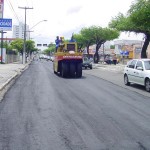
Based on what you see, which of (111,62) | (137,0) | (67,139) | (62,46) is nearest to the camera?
(67,139)

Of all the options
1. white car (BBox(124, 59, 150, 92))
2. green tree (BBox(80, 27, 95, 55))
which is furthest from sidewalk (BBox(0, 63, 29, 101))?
green tree (BBox(80, 27, 95, 55))

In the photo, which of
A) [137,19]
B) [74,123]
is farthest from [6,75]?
[74,123]

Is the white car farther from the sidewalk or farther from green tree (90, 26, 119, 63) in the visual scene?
green tree (90, 26, 119, 63)

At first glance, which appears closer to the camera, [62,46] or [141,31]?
[62,46]

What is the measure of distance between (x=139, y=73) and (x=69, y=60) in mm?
9831

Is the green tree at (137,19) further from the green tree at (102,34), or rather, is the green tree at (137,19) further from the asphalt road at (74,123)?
the green tree at (102,34)

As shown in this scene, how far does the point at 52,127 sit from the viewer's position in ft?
28.4

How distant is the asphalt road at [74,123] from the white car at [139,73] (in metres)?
3.45

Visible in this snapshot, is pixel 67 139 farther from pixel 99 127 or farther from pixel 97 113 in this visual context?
pixel 97 113

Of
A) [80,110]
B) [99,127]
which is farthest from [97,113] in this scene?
[99,127]

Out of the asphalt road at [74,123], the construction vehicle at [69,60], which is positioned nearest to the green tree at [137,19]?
the construction vehicle at [69,60]

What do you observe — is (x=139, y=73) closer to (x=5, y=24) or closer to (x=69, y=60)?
(x=5, y=24)

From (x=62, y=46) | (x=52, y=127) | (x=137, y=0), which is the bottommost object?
(x=52, y=127)

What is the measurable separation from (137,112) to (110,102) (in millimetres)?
2227
